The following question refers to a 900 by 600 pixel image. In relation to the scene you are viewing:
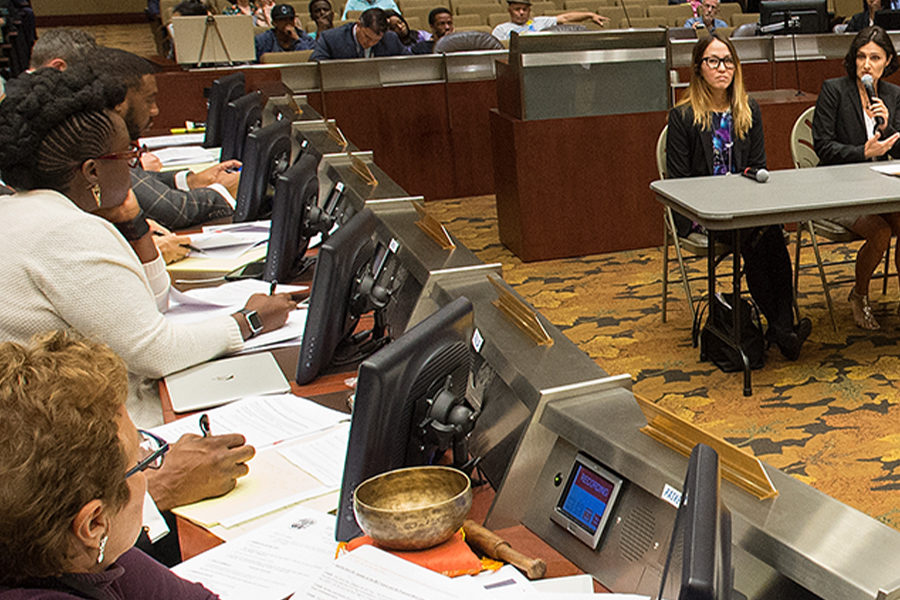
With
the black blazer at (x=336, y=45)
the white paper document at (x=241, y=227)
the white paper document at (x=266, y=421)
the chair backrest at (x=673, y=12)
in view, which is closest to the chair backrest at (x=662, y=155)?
the white paper document at (x=241, y=227)

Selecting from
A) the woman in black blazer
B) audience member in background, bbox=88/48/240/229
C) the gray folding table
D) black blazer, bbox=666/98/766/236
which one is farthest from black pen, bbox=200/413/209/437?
the woman in black blazer

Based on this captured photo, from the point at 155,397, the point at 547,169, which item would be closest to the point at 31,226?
the point at 155,397

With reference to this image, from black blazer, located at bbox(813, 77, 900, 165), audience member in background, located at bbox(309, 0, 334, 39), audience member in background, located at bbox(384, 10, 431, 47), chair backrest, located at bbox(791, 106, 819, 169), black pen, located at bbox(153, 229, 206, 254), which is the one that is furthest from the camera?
audience member in background, located at bbox(309, 0, 334, 39)

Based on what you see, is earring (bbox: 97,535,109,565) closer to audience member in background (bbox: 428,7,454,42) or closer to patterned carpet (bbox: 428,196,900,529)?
patterned carpet (bbox: 428,196,900,529)

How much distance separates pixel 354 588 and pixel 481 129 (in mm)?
6214

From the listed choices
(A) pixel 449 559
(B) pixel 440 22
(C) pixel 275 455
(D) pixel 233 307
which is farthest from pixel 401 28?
(A) pixel 449 559

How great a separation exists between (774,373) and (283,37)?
5881 millimetres

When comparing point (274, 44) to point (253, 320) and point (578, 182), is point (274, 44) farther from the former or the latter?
point (253, 320)

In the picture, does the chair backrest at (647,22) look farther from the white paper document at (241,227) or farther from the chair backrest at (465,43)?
the white paper document at (241,227)

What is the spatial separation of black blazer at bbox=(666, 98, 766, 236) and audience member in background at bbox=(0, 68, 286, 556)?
2.66 meters

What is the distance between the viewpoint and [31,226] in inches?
76.4

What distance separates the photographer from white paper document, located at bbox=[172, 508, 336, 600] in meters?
1.37

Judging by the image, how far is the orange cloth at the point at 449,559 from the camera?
4.26 feet

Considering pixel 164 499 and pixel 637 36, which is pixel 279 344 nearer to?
pixel 164 499
